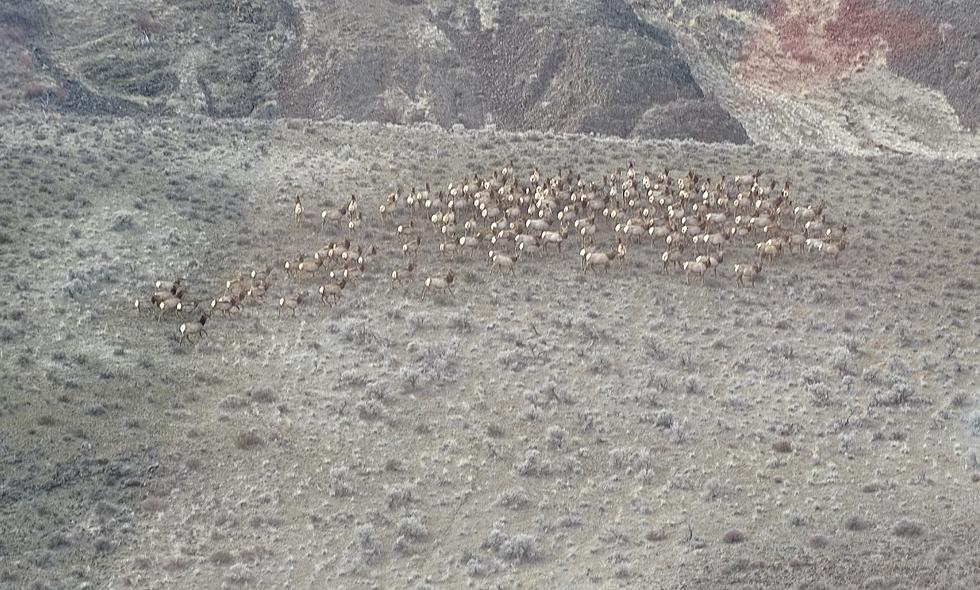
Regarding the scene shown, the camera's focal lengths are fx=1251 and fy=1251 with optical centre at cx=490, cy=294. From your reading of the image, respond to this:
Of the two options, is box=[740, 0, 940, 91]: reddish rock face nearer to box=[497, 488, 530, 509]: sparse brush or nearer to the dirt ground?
the dirt ground

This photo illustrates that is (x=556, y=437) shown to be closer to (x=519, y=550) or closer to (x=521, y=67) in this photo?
(x=519, y=550)

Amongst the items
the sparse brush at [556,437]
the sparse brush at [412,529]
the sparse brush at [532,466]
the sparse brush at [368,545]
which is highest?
the sparse brush at [556,437]

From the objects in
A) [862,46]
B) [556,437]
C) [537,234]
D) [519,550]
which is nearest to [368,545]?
[519,550]

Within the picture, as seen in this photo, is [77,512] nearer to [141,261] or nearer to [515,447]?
[515,447]

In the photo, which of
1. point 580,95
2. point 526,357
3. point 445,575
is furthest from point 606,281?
point 580,95

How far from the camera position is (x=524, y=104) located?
57156 millimetres

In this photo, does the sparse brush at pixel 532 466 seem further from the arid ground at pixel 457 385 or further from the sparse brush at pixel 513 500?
the sparse brush at pixel 513 500

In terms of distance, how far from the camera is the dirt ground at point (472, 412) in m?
19.8

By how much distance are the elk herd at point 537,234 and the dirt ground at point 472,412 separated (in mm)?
375

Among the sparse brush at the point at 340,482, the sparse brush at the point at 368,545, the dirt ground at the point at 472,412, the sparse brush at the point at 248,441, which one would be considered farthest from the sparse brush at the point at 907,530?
the sparse brush at the point at 248,441

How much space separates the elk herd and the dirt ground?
0.37 meters

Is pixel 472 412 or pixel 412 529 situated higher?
pixel 472 412

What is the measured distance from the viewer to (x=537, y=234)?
33.4 m

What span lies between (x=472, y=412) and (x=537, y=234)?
31.1 feet
